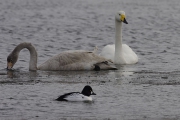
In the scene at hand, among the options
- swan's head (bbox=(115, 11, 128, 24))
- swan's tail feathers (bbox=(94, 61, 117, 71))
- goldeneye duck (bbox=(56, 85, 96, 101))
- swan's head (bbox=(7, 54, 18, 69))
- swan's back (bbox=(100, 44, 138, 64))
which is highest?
swan's head (bbox=(115, 11, 128, 24))

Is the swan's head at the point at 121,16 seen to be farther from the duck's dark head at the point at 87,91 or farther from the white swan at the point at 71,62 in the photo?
the duck's dark head at the point at 87,91

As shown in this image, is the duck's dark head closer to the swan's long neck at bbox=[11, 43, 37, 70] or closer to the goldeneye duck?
the goldeneye duck

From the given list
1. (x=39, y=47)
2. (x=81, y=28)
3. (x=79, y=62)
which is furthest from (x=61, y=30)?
(x=79, y=62)

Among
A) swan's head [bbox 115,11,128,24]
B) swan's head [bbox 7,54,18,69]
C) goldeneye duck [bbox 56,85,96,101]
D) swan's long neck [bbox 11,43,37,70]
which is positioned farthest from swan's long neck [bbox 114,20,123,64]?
goldeneye duck [bbox 56,85,96,101]

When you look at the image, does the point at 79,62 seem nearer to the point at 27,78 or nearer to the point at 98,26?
the point at 27,78

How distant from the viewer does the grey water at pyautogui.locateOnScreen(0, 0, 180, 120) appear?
31.7ft

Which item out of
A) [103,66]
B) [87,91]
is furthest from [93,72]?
[87,91]

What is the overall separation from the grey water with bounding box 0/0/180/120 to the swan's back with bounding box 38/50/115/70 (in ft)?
0.77

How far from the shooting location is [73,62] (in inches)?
550

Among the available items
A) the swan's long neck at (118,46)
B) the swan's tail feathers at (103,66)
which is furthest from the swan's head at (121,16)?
the swan's tail feathers at (103,66)

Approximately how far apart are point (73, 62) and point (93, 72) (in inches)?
21.4

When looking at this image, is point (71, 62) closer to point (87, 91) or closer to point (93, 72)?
point (93, 72)

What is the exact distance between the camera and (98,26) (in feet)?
84.3

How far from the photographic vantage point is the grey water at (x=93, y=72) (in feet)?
31.7
